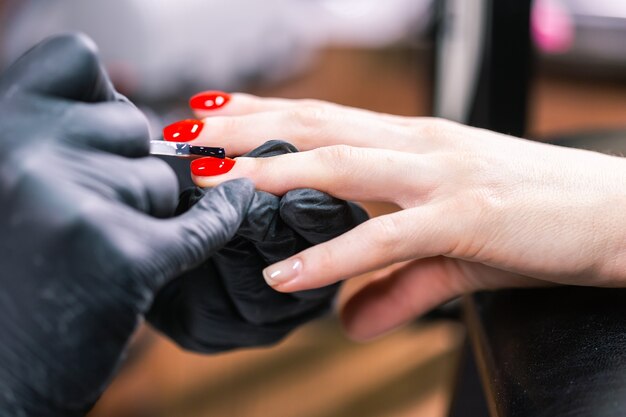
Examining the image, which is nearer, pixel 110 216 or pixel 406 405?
pixel 110 216

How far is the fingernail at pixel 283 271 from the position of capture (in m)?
0.51

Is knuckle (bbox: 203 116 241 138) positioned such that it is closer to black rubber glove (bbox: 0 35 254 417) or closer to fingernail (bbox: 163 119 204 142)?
fingernail (bbox: 163 119 204 142)

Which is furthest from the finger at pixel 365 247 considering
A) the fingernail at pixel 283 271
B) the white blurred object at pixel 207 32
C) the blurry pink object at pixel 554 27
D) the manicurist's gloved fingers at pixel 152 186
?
the blurry pink object at pixel 554 27

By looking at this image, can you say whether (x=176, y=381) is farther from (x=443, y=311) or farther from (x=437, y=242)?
(x=437, y=242)

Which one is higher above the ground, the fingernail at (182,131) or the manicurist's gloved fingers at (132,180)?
the manicurist's gloved fingers at (132,180)

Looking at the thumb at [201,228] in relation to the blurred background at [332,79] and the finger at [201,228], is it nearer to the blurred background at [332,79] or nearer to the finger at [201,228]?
the finger at [201,228]

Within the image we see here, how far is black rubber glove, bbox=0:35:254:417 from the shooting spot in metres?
0.36

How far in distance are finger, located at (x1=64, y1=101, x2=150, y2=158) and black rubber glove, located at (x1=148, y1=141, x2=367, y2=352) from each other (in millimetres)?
74

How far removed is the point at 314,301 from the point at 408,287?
11cm

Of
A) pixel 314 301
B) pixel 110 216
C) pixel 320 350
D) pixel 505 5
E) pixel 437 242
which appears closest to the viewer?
pixel 110 216

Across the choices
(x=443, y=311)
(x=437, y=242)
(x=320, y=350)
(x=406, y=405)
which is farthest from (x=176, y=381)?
(x=437, y=242)

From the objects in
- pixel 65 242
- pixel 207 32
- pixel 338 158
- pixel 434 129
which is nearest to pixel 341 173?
pixel 338 158

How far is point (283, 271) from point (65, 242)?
0.19m

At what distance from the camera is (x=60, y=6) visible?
5.34ft
